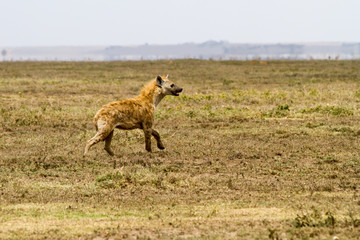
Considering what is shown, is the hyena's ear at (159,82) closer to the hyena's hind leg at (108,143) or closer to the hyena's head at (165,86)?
the hyena's head at (165,86)

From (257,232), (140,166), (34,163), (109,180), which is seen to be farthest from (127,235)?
(34,163)

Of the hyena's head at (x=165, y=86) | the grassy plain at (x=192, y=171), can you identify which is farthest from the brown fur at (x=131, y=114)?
the grassy plain at (x=192, y=171)

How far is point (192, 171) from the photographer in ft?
34.0

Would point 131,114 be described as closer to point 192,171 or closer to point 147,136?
point 147,136

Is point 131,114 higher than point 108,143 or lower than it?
higher

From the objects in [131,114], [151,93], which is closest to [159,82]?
[151,93]

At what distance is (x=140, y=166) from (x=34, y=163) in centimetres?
181

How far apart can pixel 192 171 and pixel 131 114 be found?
6.03 feet

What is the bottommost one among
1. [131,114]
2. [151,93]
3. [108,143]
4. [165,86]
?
[108,143]

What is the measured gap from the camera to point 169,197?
862 cm

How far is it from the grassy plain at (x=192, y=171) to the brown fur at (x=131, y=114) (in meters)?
0.41

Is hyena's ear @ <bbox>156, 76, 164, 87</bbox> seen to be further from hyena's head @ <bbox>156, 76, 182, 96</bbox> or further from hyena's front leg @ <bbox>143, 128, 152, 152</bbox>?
hyena's front leg @ <bbox>143, 128, 152, 152</bbox>

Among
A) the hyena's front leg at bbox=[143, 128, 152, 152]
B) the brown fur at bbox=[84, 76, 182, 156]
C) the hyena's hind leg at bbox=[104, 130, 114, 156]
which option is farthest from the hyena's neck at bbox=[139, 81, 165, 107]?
the hyena's hind leg at bbox=[104, 130, 114, 156]

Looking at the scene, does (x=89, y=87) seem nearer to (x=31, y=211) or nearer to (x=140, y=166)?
(x=140, y=166)
